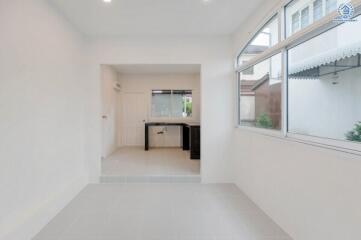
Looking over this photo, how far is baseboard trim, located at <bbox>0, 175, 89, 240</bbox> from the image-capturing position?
2.26 meters

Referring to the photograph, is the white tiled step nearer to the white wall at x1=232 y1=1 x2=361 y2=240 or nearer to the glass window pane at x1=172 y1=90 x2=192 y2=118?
the white wall at x1=232 y1=1 x2=361 y2=240

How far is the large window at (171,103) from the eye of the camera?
8391 millimetres

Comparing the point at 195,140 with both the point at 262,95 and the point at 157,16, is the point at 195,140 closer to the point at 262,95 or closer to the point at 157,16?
the point at 262,95

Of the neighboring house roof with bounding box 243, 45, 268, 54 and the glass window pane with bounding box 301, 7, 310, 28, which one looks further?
the neighboring house roof with bounding box 243, 45, 268, 54

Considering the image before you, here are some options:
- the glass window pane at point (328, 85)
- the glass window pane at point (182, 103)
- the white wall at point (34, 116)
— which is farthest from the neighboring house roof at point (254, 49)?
the glass window pane at point (182, 103)

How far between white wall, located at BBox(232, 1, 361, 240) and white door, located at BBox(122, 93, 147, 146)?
5.16 metres

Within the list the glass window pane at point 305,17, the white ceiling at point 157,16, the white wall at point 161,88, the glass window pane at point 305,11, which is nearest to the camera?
the glass window pane at point 305,11

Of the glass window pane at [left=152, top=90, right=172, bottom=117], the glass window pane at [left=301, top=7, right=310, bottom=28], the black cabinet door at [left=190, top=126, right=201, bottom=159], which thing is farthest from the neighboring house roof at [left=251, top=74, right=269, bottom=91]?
the glass window pane at [left=152, top=90, right=172, bottom=117]

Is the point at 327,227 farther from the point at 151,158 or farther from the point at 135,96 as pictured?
the point at 135,96

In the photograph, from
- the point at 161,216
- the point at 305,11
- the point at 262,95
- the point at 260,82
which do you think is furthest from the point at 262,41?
the point at 161,216

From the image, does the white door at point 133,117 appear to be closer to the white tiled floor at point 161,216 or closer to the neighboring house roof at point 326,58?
the white tiled floor at point 161,216

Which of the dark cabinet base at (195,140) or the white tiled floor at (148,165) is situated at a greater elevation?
the dark cabinet base at (195,140)

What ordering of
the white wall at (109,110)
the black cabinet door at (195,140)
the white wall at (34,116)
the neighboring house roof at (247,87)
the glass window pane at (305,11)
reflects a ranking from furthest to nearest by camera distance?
the white wall at (109,110), the black cabinet door at (195,140), the neighboring house roof at (247,87), the white wall at (34,116), the glass window pane at (305,11)

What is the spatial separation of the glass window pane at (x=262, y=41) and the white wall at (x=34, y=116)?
2861 mm
